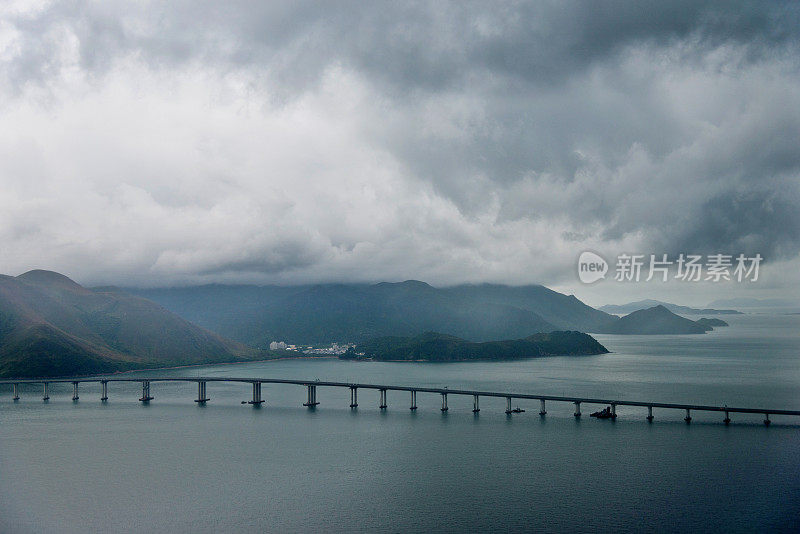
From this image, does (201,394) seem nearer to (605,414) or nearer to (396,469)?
(396,469)

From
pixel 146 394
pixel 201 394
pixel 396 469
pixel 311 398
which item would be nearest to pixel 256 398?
pixel 201 394

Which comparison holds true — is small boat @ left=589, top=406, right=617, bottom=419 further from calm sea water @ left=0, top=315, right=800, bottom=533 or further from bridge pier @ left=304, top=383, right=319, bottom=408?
bridge pier @ left=304, top=383, right=319, bottom=408

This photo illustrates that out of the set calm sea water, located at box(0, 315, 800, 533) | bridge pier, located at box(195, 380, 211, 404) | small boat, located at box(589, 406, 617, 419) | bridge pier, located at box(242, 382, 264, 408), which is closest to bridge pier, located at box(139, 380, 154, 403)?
bridge pier, located at box(195, 380, 211, 404)

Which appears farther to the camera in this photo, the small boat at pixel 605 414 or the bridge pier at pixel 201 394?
the bridge pier at pixel 201 394

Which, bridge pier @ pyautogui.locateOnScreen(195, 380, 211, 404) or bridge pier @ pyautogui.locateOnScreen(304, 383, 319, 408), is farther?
bridge pier @ pyautogui.locateOnScreen(195, 380, 211, 404)

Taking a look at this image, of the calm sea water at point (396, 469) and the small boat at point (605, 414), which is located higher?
the small boat at point (605, 414)

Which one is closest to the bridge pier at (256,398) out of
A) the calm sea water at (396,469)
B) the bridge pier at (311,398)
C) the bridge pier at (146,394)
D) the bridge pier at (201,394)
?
the calm sea water at (396,469)

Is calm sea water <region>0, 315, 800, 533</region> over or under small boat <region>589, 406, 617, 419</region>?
under

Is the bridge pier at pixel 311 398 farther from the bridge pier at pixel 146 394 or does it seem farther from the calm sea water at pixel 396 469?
the bridge pier at pixel 146 394

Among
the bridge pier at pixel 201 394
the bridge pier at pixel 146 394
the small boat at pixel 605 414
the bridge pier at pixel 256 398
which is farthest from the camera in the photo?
the bridge pier at pixel 146 394
